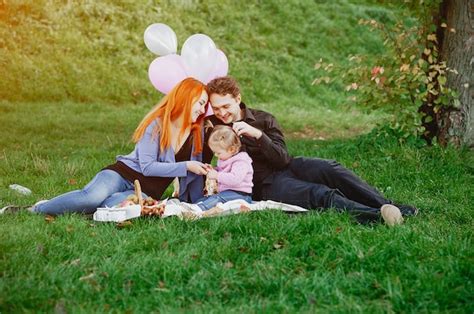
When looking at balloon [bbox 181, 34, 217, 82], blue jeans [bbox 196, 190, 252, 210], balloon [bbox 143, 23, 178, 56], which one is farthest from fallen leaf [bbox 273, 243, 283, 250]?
balloon [bbox 143, 23, 178, 56]

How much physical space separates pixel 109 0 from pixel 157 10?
1.10 m

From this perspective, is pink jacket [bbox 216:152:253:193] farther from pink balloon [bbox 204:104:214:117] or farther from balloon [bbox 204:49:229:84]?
balloon [bbox 204:49:229:84]

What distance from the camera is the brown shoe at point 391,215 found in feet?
15.6

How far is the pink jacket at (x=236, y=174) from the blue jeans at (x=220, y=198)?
0.05 m

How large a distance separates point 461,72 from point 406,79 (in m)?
0.62

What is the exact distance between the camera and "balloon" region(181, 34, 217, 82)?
5461 mm

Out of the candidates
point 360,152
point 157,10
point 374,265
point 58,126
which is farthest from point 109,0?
point 374,265

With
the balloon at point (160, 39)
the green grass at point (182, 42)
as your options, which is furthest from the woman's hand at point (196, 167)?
the green grass at point (182, 42)

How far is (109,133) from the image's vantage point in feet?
33.2

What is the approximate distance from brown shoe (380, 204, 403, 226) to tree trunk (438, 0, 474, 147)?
10.4ft

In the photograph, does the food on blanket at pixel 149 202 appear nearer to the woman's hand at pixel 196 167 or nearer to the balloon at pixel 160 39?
the woman's hand at pixel 196 167

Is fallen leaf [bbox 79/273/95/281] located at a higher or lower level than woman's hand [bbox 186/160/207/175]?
lower

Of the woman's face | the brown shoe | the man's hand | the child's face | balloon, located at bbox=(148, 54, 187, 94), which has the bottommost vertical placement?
the brown shoe

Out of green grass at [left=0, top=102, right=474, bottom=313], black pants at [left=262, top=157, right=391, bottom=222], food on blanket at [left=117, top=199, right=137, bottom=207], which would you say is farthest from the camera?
black pants at [left=262, top=157, right=391, bottom=222]
